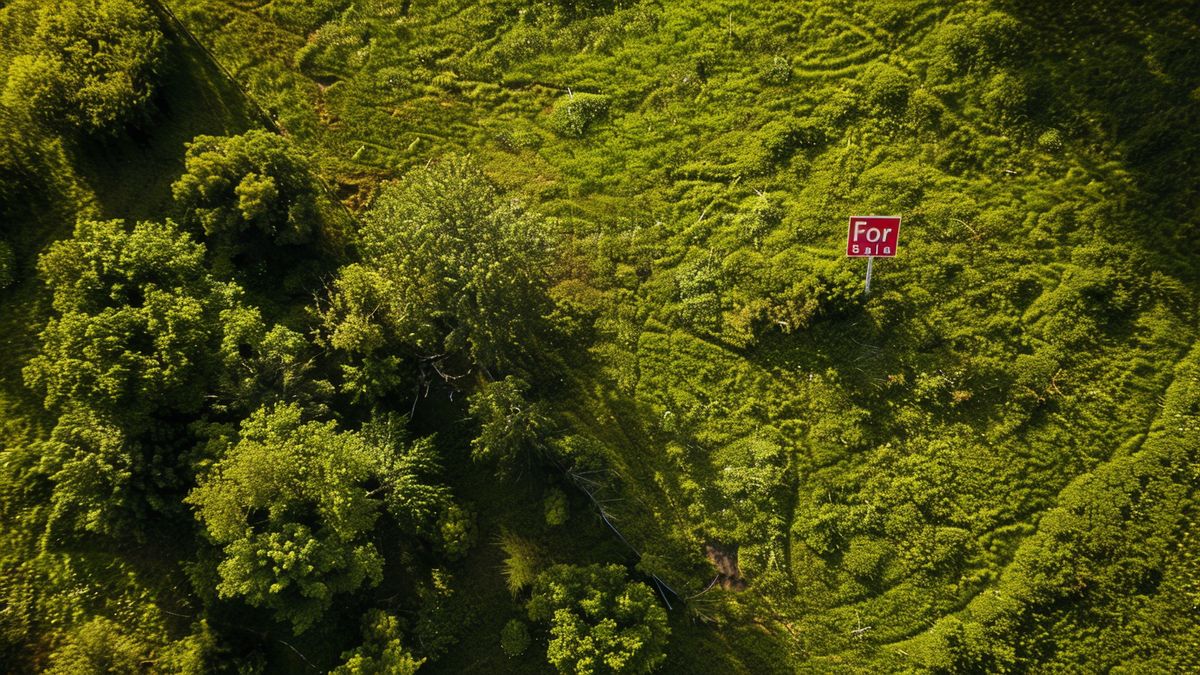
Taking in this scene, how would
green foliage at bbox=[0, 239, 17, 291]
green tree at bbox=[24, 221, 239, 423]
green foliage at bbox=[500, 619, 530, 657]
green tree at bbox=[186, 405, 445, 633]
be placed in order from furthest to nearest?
green foliage at bbox=[0, 239, 17, 291], green foliage at bbox=[500, 619, 530, 657], green tree at bbox=[24, 221, 239, 423], green tree at bbox=[186, 405, 445, 633]

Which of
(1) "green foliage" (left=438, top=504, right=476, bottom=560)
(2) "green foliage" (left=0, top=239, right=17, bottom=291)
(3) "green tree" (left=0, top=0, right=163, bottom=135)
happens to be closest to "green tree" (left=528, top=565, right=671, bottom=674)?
(1) "green foliage" (left=438, top=504, right=476, bottom=560)

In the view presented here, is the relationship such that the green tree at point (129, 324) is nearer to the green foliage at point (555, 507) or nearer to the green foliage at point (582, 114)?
the green foliage at point (555, 507)

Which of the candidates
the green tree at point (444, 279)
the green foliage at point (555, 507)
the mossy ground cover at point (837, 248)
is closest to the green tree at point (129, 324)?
the green tree at point (444, 279)

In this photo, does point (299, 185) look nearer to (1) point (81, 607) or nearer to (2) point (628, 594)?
(1) point (81, 607)

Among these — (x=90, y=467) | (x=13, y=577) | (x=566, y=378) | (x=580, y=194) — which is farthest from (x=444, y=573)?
(x=580, y=194)

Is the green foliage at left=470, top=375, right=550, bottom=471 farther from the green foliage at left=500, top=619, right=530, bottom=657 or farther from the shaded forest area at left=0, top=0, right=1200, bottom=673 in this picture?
the green foliage at left=500, top=619, right=530, bottom=657

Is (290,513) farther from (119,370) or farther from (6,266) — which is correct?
(6,266)
